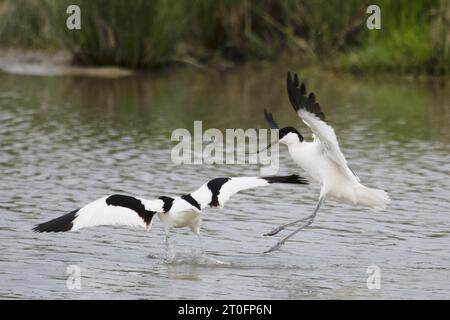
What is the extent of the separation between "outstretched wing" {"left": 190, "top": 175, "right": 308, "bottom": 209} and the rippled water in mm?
452

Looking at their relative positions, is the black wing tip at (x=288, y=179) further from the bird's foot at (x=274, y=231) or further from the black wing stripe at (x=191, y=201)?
the black wing stripe at (x=191, y=201)

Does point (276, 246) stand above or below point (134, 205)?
below

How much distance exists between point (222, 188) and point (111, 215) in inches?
29.9

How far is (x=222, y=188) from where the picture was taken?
7793 millimetres

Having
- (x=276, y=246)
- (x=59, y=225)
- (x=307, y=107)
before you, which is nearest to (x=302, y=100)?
(x=307, y=107)

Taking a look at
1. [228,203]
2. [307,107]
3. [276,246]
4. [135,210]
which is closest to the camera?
[307,107]

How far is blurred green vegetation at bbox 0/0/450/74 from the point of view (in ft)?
54.6

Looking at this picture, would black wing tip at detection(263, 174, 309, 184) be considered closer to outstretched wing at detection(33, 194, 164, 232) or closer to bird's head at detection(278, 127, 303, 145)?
bird's head at detection(278, 127, 303, 145)

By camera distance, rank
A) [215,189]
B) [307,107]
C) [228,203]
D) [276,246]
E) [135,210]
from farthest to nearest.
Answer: [228,203]
[276,246]
[215,189]
[135,210]
[307,107]

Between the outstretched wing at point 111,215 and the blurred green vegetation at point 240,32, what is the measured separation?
910 centimetres

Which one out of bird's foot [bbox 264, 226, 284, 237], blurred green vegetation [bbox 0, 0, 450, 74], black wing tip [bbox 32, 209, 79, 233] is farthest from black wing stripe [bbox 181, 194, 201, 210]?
blurred green vegetation [bbox 0, 0, 450, 74]

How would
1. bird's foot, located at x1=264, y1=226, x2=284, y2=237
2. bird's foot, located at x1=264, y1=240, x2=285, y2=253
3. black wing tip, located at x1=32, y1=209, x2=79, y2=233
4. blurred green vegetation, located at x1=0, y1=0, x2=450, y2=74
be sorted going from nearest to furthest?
black wing tip, located at x1=32, y1=209, x2=79, y2=233 → bird's foot, located at x1=264, y1=240, x2=285, y2=253 → bird's foot, located at x1=264, y1=226, x2=284, y2=237 → blurred green vegetation, located at x1=0, y1=0, x2=450, y2=74

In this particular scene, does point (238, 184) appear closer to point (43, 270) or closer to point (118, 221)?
point (118, 221)

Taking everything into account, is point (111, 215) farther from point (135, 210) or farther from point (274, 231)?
point (274, 231)
